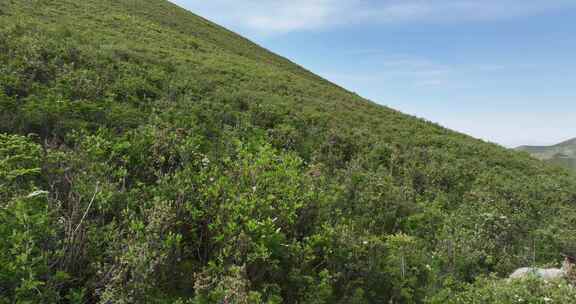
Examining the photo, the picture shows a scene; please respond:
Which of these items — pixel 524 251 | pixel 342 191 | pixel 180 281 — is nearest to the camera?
pixel 180 281

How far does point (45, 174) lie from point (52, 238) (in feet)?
5.08

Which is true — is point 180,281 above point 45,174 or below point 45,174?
below

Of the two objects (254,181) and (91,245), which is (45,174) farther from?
(254,181)

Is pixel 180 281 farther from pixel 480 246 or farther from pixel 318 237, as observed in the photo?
pixel 480 246

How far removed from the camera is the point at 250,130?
1032cm

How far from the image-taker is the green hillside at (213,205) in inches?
142

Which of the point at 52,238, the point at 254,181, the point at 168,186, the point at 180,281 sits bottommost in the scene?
the point at 180,281

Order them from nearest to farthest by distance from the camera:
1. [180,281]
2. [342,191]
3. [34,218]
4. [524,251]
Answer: [34,218] < [180,281] < [342,191] < [524,251]

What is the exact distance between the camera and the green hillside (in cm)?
360

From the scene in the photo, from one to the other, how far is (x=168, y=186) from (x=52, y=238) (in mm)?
1637

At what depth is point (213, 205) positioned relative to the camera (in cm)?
477

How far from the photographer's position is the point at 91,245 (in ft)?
12.2

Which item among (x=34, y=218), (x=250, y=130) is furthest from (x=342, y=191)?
(x=34, y=218)

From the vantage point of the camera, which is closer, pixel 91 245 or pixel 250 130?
pixel 91 245
